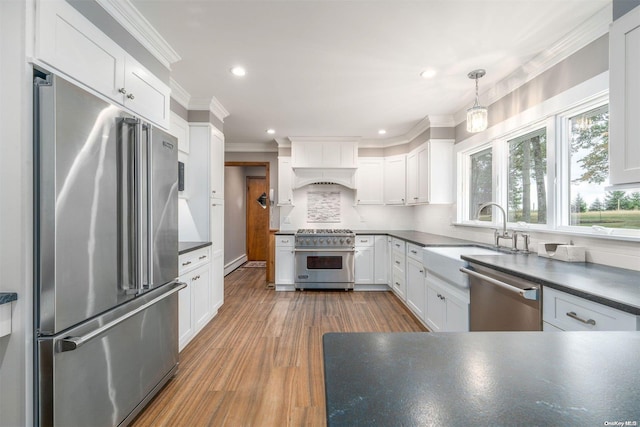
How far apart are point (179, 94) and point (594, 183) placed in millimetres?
3600

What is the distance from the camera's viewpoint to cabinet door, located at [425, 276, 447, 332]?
250 cm

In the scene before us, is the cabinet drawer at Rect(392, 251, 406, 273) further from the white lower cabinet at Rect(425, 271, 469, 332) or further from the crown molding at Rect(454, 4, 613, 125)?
the crown molding at Rect(454, 4, 613, 125)

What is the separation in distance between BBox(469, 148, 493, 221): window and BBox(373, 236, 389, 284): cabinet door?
135cm

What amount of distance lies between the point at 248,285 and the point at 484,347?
4486 millimetres

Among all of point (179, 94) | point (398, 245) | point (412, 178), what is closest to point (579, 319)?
point (398, 245)

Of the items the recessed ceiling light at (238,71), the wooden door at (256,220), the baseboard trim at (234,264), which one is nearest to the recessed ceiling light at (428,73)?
the recessed ceiling light at (238,71)

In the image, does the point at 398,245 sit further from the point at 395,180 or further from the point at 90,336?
the point at 90,336

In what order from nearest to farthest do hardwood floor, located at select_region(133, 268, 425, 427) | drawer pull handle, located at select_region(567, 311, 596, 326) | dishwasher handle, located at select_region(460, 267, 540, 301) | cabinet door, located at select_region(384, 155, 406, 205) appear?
drawer pull handle, located at select_region(567, 311, 596, 326) → dishwasher handle, located at select_region(460, 267, 540, 301) → hardwood floor, located at select_region(133, 268, 425, 427) → cabinet door, located at select_region(384, 155, 406, 205)

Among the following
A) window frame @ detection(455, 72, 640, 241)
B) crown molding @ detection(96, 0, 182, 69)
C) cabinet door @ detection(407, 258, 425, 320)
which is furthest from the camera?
cabinet door @ detection(407, 258, 425, 320)

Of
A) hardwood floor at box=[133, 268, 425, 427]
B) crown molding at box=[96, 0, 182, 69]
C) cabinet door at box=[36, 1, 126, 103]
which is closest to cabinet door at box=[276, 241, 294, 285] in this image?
hardwood floor at box=[133, 268, 425, 427]

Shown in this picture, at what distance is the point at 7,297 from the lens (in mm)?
1087

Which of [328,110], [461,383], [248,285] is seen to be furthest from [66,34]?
[248,285]

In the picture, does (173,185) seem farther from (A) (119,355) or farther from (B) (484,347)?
(B) (484,347)

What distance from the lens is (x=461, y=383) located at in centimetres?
53
